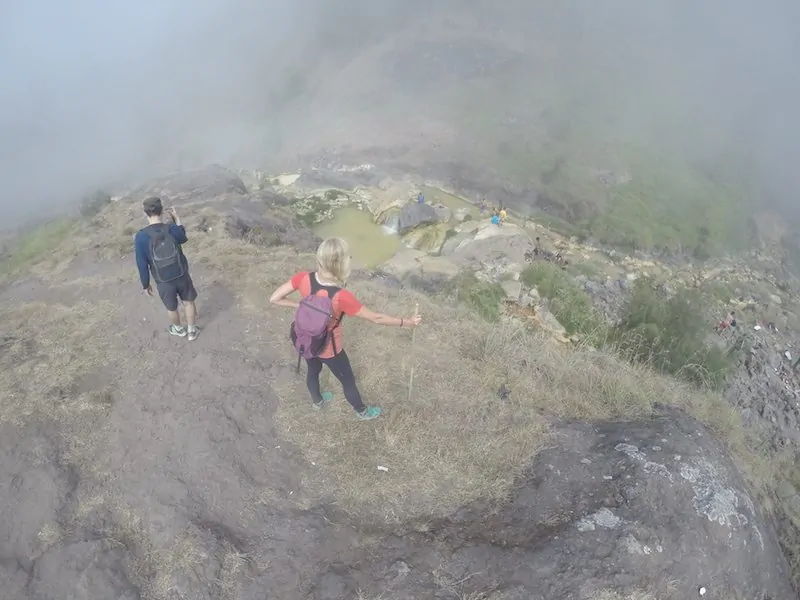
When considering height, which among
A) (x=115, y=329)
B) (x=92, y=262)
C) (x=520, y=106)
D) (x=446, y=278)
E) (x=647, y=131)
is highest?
(x=115, y=329)

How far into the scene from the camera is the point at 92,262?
34.4 feet

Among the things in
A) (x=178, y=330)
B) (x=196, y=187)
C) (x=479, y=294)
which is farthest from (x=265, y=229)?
(x=178, y=330)

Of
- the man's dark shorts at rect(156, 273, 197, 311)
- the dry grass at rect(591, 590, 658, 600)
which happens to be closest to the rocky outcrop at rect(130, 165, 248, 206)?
the man's dark shorts at rect(156, 273, 197, 311)

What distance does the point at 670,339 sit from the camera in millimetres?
10445

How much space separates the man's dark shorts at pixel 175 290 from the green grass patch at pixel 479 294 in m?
6.07

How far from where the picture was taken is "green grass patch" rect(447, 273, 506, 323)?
1173cm

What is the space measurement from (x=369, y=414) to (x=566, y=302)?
863cm

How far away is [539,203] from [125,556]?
24.4 metres

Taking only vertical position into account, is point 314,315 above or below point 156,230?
below

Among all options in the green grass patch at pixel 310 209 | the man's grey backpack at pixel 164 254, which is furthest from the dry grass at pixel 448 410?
the green grass patch at pixel 310 209

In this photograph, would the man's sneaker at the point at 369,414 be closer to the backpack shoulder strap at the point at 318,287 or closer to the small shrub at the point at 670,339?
the backpack shoulder strap at the point at 318,287

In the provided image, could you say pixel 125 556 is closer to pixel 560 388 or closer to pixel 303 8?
pixel 560 388

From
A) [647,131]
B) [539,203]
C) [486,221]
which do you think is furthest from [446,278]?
[647,131]

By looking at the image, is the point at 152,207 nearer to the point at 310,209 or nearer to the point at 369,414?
the point at 369,414
